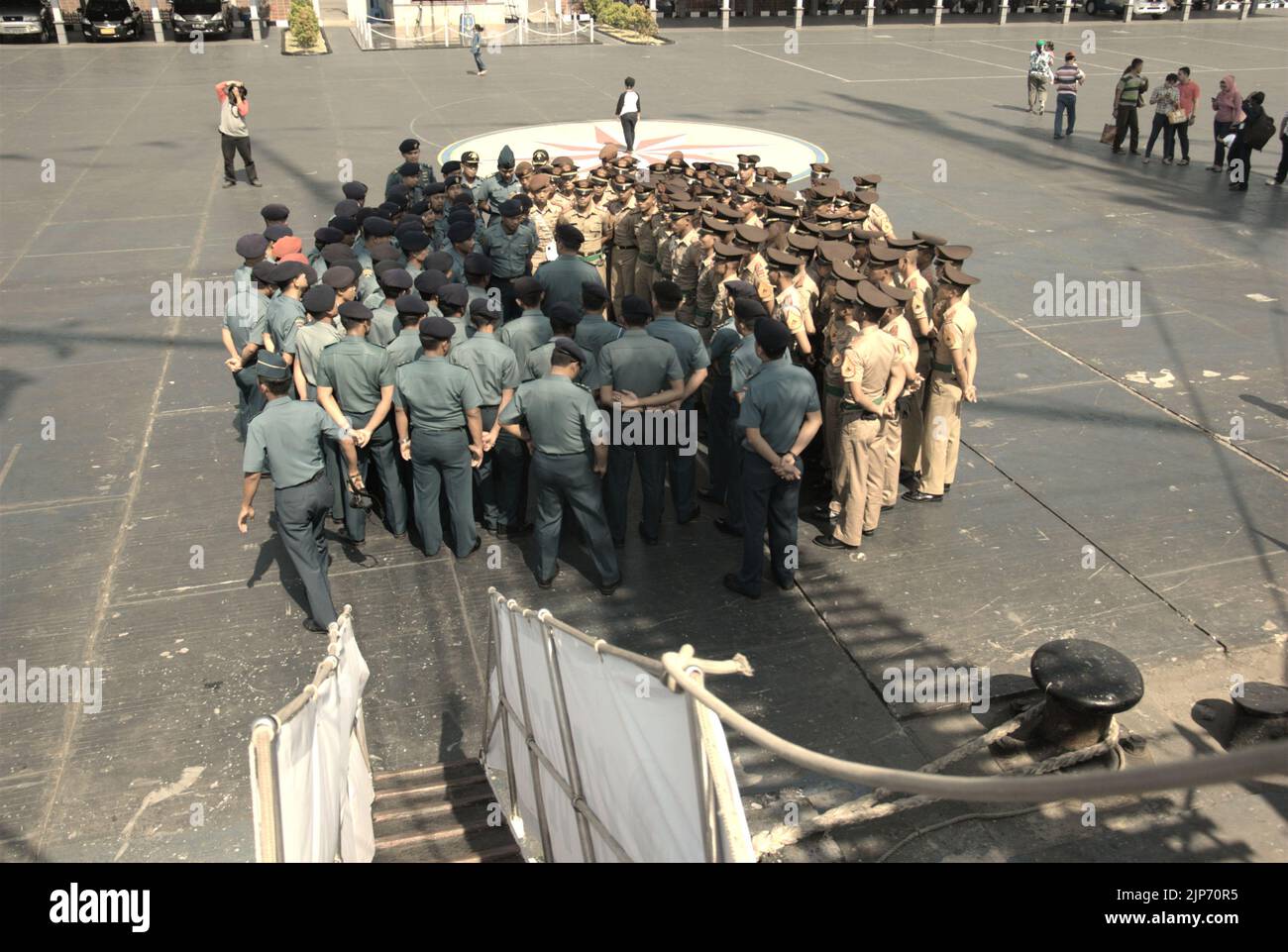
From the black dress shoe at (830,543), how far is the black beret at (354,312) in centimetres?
346

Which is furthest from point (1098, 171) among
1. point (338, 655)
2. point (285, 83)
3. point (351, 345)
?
point (285, 83)

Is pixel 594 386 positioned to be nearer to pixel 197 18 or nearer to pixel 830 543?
pixel 830 543

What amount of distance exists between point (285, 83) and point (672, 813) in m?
27.5

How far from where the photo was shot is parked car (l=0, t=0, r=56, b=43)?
31.7 m

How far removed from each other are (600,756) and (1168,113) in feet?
60.0

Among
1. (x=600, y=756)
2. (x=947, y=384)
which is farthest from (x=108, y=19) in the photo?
(x=600, y=756)

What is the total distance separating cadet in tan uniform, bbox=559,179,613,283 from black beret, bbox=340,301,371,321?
13.6ft

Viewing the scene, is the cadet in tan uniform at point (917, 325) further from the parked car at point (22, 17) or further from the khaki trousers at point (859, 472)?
the parked car at point (22, 17)

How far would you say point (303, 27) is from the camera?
3075 centimetres

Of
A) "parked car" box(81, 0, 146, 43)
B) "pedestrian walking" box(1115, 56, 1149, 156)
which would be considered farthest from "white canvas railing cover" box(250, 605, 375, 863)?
"parked car" box(81, 0, 146, 43)

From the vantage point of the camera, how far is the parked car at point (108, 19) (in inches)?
1264

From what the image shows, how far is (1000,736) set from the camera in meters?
5.11

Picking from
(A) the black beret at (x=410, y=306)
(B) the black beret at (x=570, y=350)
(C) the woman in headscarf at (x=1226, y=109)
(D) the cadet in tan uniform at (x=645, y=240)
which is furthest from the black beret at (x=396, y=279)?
(C) the woman in headscarf at (x=1226, y=109)

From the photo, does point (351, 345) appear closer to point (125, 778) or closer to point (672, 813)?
point (125, 778)
